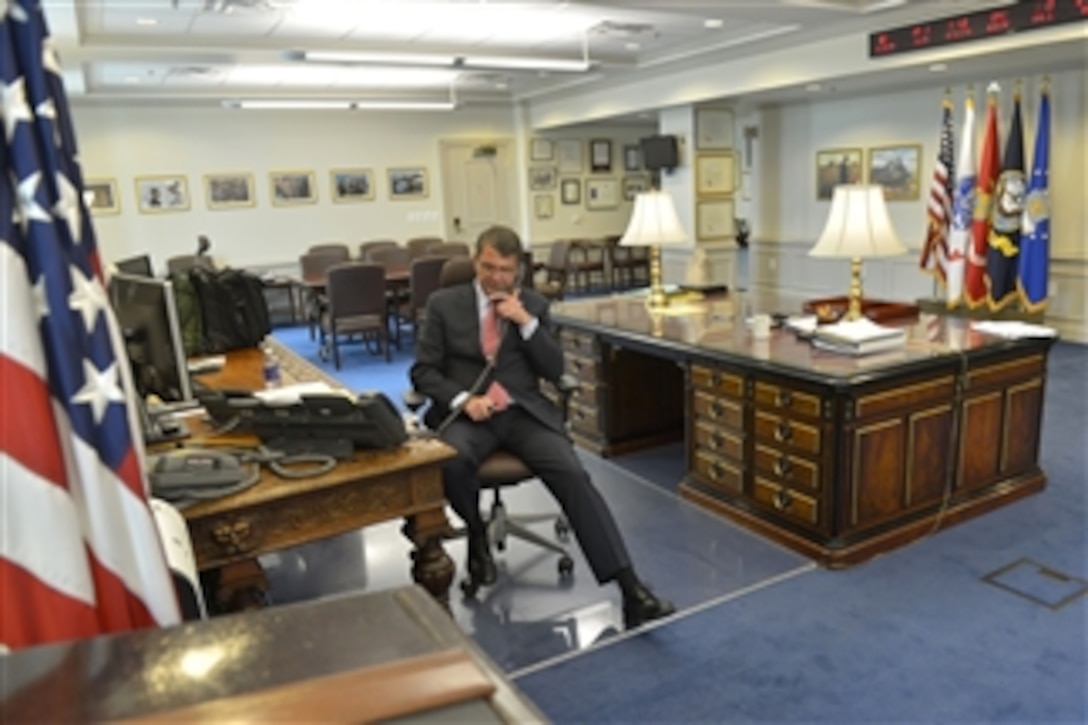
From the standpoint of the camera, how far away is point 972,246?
682 centimetres

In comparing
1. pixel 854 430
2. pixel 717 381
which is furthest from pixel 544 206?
pixel 854 430

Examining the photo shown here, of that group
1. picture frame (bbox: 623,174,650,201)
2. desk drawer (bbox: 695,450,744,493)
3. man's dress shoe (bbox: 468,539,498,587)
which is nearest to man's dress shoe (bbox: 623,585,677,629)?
man's dress shoe (bbox: 468,539,498,587)

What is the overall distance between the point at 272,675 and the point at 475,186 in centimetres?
1093

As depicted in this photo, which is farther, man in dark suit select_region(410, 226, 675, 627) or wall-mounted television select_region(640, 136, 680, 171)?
wall-mounted television select_region(640, 136, 680, 171)

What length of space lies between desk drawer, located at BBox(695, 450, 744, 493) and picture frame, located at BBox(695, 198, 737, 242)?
230 inches

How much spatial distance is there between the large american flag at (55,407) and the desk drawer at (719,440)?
2563 mm

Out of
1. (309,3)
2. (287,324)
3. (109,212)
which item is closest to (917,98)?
(309,3)

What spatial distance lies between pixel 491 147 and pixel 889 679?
395 inches

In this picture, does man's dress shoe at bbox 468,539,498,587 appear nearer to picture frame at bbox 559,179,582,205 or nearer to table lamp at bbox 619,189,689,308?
table lamp at bbox 619,189,689,308

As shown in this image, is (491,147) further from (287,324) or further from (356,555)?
(356,555)

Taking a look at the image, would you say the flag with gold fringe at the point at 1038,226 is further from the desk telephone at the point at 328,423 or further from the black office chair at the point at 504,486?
the desk telephone at the point at 328,423

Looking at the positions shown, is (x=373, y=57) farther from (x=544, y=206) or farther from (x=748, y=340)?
(x=544, y=206)

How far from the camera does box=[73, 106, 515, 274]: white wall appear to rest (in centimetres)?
935

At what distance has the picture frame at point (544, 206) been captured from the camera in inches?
462
